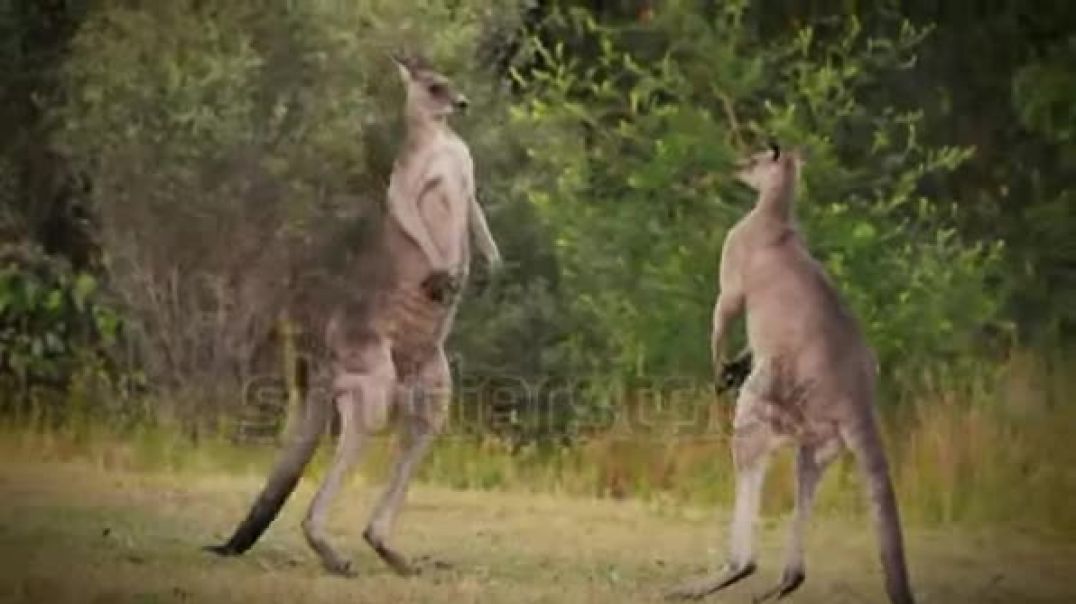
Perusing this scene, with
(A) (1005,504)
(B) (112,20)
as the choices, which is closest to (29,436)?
(B) (112,20)

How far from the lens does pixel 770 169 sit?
4.72 metres

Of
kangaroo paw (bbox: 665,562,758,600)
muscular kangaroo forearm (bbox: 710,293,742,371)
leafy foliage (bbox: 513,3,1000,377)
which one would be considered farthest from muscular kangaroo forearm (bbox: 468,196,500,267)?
kangaroo paw (bbox: 665,562,758,600)

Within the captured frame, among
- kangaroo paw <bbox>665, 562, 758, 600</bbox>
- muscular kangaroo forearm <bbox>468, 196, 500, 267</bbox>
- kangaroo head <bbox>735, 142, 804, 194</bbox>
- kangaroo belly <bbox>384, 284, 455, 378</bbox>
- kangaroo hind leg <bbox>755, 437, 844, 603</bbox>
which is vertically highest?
kangaroo head <bbox>735, 142, 804, 194</bbox>

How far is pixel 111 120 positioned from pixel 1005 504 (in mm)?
1561

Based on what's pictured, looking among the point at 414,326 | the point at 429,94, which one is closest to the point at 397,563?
the point at 414,326

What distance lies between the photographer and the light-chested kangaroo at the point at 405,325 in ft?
15.4

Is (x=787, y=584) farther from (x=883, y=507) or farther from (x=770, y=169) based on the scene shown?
(x=770, y=169)

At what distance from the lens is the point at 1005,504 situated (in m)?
4.80

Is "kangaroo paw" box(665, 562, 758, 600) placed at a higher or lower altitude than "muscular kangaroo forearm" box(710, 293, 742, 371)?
lower

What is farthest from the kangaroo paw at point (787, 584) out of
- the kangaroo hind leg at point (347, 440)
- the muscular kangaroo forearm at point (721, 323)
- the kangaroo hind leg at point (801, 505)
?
the kangaroo hind leg at point (347, 440)

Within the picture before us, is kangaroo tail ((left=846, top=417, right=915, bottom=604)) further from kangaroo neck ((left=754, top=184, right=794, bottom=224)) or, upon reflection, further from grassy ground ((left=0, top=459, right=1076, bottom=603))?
kangaroo neck ((left=754, top=184, right=794, bottom=224))

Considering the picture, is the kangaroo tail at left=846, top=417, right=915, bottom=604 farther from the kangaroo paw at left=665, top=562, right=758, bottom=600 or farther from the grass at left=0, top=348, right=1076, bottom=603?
the kangaroo paw at left=665, top=562, right=758, bottom=600

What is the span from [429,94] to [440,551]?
0.72m

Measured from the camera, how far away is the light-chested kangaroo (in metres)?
4.69
